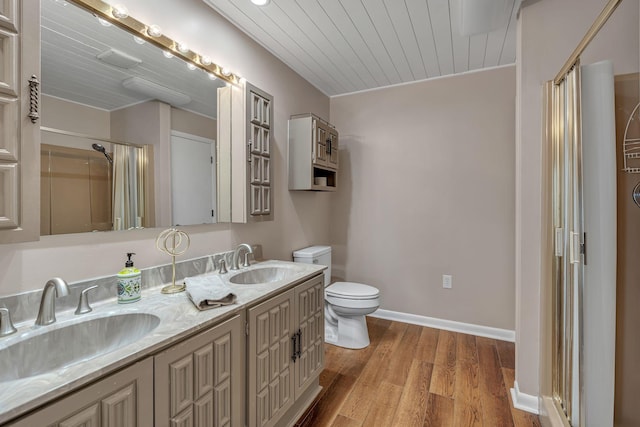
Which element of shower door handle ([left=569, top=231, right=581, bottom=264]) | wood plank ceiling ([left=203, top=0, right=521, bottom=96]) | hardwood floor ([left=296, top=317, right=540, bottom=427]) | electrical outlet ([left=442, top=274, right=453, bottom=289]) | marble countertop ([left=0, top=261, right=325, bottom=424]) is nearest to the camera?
marble countertop ([left=0, top=261, right=325, bottom=424])

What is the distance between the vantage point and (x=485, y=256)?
2682 millimetres

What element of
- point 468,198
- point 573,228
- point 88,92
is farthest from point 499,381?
point 88,92

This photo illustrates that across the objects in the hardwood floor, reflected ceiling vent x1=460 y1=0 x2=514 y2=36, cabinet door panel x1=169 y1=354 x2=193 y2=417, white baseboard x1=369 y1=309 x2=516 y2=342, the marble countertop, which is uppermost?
reflected ceiling vent x1=460 y1=0 x2=514 y2=36

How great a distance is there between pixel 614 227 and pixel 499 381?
131 cm

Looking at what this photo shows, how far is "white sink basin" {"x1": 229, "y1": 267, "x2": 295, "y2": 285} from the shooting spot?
5.97 ft

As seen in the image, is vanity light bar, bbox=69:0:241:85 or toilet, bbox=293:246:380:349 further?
toilet, bbox=293:246:380:349

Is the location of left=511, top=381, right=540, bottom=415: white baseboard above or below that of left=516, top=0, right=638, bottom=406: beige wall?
below

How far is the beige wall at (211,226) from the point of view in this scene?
110 centimetres

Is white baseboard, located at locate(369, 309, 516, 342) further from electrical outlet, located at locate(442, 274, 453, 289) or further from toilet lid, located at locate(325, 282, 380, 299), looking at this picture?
toilet lid, located at locate(325, 282, 380, 299)

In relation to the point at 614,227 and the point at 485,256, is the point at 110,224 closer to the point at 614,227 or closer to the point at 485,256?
the point at 614,227

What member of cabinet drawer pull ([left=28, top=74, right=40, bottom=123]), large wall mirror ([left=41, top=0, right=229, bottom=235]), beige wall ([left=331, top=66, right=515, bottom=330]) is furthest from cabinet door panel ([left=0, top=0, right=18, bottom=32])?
beige wall ([left=331, top=66, right=515, bottom=330])

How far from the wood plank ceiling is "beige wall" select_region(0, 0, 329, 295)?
0.43ft

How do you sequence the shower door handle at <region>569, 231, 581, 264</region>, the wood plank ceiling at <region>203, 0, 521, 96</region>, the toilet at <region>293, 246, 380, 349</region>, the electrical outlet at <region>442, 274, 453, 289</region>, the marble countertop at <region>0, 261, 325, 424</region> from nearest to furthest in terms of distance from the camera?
the marble countertop at <region>0, 261, 325, 424</region>
the shower door handle at <region>569, 231, 581, 264</region>
the wood plank ceiling at <region>203, 0, 521, 96</region>
the toilet at <region>293, 246, 380, 349</region>
the electrical outlet at <region>442, 274, 453, 289</region>

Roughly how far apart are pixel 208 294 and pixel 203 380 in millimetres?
317
